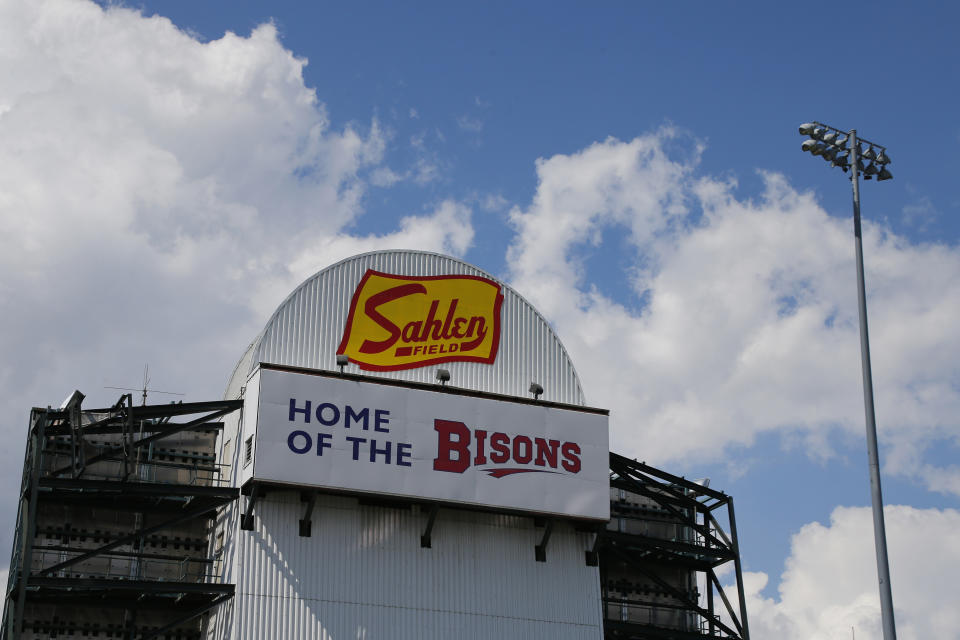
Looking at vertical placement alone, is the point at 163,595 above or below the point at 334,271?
below

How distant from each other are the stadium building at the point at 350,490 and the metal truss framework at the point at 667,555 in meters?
0.46

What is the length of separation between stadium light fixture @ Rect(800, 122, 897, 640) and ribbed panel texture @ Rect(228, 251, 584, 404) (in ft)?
59.3

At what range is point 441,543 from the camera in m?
46.8

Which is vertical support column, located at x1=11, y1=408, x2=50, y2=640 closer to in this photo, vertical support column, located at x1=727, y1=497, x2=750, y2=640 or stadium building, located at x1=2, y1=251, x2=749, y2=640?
stadium building, located at x1=2, y1=251, x2=749, y2=640

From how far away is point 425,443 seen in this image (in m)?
46.2

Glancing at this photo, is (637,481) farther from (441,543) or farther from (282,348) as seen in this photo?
(282,348)

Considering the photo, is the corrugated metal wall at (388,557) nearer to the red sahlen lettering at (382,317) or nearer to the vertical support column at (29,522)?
A: the red sahlen lettering at (382,317)

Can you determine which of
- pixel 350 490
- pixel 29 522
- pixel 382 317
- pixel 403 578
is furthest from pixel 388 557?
pixel 29 522

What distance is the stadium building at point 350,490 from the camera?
44.1 metres

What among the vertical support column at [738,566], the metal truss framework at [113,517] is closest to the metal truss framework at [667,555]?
the vertical support column at [738,566]

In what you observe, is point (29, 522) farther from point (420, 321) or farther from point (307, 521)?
point (420, 321)

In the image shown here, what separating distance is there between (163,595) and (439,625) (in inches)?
383

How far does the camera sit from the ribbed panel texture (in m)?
47.3

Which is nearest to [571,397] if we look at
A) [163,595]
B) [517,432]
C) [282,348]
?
[517,432]
